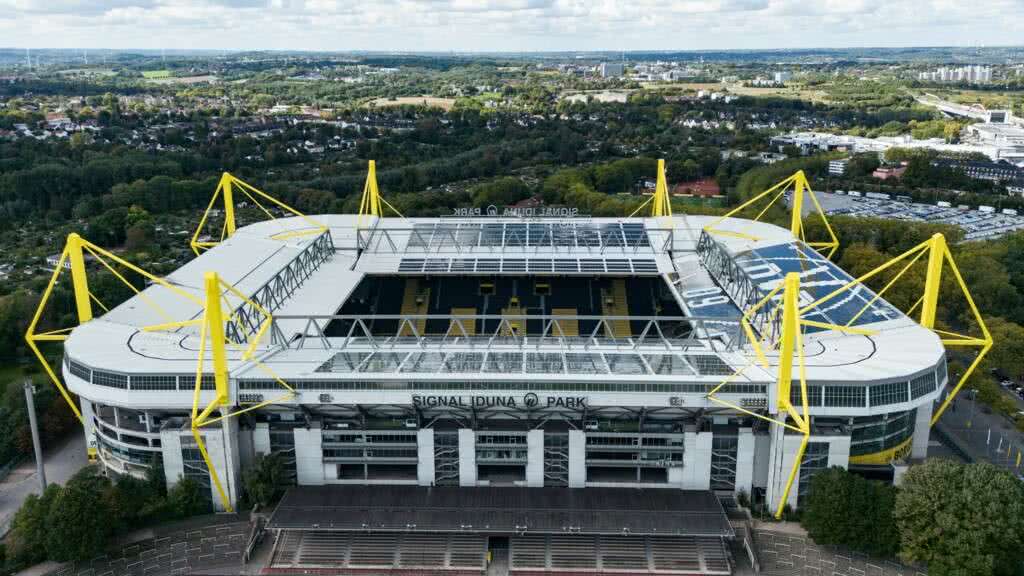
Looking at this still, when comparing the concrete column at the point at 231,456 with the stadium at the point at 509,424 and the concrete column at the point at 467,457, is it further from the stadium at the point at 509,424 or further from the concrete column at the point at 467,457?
the concrete column at the point at 467,457

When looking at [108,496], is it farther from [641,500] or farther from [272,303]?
[641,500]

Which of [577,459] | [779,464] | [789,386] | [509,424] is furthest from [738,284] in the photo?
[509,424]

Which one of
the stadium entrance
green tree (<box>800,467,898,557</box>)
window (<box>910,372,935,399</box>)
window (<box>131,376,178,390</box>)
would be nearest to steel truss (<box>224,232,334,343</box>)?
window (<box>131,376,178,390</box>)

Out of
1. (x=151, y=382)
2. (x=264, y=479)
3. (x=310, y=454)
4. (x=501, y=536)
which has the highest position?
(x=151, y=382)

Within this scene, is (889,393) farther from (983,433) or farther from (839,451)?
(983,433)

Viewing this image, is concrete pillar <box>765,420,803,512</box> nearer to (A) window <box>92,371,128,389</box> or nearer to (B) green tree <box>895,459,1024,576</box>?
(B) green tree <box>895,459,1024,576</box>

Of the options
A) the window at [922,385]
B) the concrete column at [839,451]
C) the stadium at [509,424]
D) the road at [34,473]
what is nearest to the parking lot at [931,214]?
the window at [922,385]
